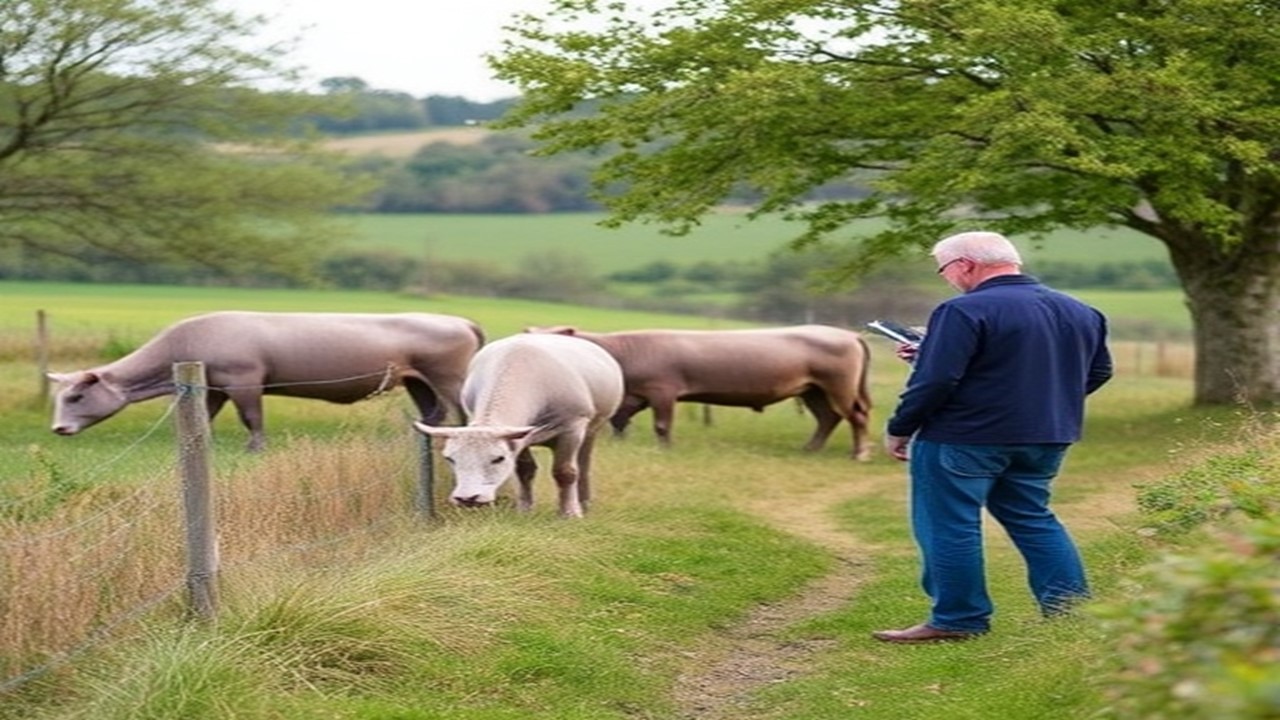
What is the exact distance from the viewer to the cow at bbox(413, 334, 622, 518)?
456 inches

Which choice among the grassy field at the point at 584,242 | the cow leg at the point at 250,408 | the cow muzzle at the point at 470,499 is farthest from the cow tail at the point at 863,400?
the grassy field at the point at 584,242

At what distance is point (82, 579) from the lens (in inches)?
303

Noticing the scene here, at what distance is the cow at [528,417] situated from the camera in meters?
11.6

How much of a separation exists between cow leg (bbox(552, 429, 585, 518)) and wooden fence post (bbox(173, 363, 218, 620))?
17.0 feet

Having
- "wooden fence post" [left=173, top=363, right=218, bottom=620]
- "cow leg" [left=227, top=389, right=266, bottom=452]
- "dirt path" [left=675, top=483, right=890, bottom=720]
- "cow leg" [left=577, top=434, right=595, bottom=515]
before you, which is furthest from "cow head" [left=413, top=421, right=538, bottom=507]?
"cow leg" [left=227, top=389, right=266, bottom=452]

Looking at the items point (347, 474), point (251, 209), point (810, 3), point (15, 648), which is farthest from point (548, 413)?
point (251, 209)

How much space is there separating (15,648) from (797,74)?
573 inches

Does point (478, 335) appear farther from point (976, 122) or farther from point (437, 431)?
point (437, 431)

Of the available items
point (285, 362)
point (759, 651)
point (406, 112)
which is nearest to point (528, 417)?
point (759, 651)

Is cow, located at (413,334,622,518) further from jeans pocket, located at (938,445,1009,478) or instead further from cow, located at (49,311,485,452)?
cow, located at (49,311,485,452)

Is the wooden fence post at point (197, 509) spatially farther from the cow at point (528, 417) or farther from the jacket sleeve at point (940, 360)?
the cow at point (528, 417)

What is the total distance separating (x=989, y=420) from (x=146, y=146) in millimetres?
19918

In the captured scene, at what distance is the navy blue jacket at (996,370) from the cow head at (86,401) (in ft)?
39.5

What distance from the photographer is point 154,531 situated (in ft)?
27.7
